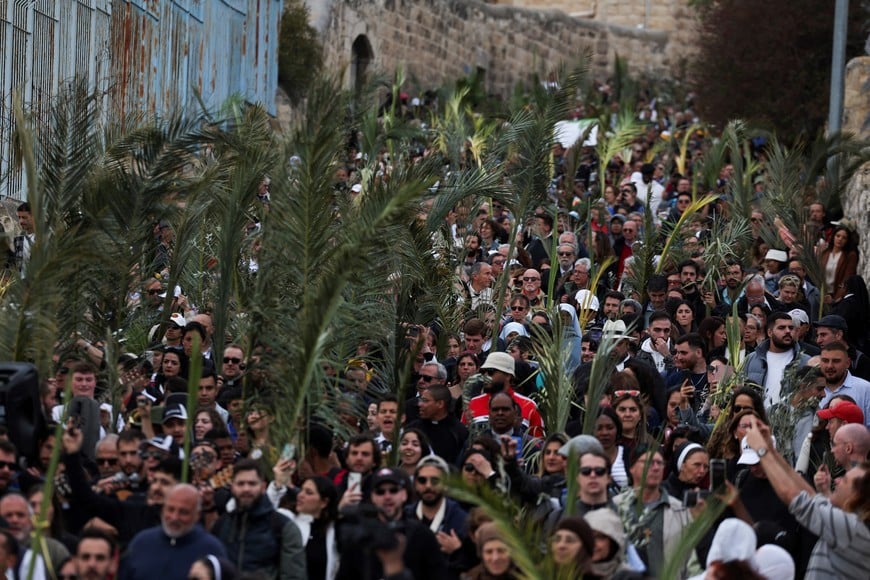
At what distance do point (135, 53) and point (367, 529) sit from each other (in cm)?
1318

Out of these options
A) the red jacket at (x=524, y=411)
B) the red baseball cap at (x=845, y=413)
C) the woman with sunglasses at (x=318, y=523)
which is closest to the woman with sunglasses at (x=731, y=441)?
the red baseball cap at (x=845, y=413)

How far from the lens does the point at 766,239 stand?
18031mm

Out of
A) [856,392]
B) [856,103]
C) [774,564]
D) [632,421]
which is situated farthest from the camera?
[856,103]

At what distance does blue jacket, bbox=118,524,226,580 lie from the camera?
8125 mm

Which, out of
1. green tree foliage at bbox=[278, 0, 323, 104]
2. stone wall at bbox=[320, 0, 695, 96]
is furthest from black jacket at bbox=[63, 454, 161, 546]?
stone wall at bbox=[320, 0, 695, 96]

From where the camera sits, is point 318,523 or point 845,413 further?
point 845,413

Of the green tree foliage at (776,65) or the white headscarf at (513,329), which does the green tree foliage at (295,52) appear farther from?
the white headscarf at (513,329)

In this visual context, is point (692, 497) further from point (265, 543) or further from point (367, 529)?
point (265, 543)

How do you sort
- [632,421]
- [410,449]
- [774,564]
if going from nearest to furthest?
[774,564] < [410,449] < [632,421]

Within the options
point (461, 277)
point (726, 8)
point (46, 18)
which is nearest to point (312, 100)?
point (461, 277)

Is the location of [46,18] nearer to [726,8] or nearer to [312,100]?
[312,100]

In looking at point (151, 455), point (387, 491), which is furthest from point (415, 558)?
point (151, 455)

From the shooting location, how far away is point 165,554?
8.16m

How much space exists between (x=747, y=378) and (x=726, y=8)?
1968 cm
